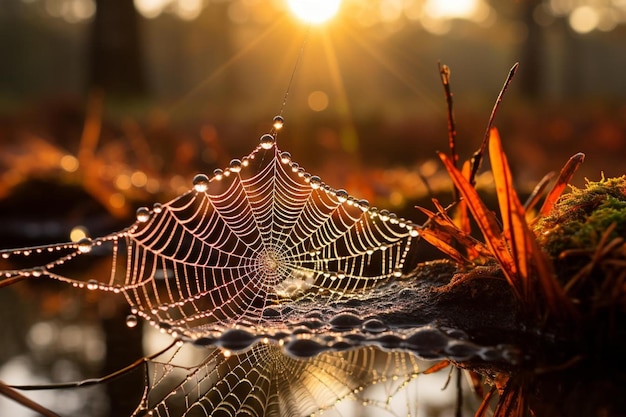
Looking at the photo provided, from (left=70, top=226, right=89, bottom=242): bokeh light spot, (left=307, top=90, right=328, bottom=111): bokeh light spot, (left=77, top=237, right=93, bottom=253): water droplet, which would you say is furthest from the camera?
(left=307, top=90, right=328, bottom=111): bokeh light spot

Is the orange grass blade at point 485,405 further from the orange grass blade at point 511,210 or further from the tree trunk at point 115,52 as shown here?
the tree trunk at point 115,52

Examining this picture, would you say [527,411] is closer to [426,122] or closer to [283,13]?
[426,122]

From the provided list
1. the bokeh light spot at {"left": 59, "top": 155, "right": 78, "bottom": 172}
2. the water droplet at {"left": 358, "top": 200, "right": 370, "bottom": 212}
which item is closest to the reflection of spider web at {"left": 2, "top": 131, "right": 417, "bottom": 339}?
the water droplet at {"left": 358, "top": 200, "right": 370, "bottom": 212}

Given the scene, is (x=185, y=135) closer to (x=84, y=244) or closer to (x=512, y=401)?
(x=84, y=244)

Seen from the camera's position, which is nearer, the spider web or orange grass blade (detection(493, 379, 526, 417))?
orange grass blade (detection(493, 379, 526, 417))

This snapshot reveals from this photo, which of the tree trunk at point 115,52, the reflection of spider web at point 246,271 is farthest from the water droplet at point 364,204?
the tree trunk at point 115,52

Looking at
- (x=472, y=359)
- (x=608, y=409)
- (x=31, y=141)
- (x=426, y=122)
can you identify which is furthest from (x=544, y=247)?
(x=426, y=122)

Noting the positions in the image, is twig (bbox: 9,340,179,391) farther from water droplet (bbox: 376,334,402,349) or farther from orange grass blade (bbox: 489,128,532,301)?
orange grass blade (bbox: 489,128,532,301)
